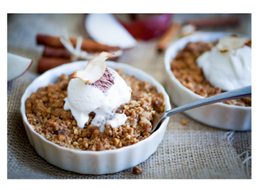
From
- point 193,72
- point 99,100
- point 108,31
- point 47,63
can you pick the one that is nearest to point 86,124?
point 99,100

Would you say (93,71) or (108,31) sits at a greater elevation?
(93,71)

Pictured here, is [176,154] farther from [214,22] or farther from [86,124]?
[214,22]

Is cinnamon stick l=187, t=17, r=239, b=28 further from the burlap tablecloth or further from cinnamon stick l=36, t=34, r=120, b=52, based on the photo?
cinnamon stick l=36, t=34, r=120, b=52

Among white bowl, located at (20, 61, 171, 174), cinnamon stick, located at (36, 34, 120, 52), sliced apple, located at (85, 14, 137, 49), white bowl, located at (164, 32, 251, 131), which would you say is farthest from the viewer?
sliced apple, located at (85, 14, 137, 49)

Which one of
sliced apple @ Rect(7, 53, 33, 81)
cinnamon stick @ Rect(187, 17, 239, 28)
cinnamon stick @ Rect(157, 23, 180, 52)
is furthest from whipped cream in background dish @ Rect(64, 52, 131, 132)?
cinnamon stick @ Rect(187, 17, 239, 28)

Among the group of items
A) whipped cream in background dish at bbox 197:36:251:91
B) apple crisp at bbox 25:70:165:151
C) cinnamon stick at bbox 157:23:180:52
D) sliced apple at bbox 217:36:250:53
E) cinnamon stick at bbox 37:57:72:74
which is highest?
sliced apple at bbox 217:36:250:53

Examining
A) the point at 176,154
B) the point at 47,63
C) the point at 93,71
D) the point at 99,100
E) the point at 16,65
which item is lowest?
the point at 176,154

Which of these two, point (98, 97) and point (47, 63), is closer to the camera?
point (98, 97)
